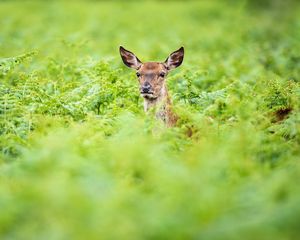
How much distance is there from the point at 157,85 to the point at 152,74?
0.18 meters

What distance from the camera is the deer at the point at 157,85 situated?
802 cm

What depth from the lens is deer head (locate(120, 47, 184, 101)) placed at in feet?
27.0

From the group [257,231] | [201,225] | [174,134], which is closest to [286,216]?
[257,231]

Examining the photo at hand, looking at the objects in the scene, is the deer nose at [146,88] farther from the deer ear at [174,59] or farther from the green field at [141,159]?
the deer ear at [174,59]

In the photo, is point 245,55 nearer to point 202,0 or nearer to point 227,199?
point 227,199

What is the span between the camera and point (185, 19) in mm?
25594

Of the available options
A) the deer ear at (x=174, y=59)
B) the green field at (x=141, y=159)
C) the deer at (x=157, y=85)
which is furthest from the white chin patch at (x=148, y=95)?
the deer ear at (x=174, y=59)

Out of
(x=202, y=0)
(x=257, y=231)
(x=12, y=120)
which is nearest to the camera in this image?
(x=257, y=231)

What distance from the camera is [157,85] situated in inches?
330

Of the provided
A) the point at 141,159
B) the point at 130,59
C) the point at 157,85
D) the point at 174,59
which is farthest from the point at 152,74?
the point at 141,159

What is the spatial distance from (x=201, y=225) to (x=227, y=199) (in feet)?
1.16

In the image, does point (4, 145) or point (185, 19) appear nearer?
point (4, 145)

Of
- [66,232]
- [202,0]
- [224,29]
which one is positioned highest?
[202,0]

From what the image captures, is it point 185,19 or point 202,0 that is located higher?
point 202,0
